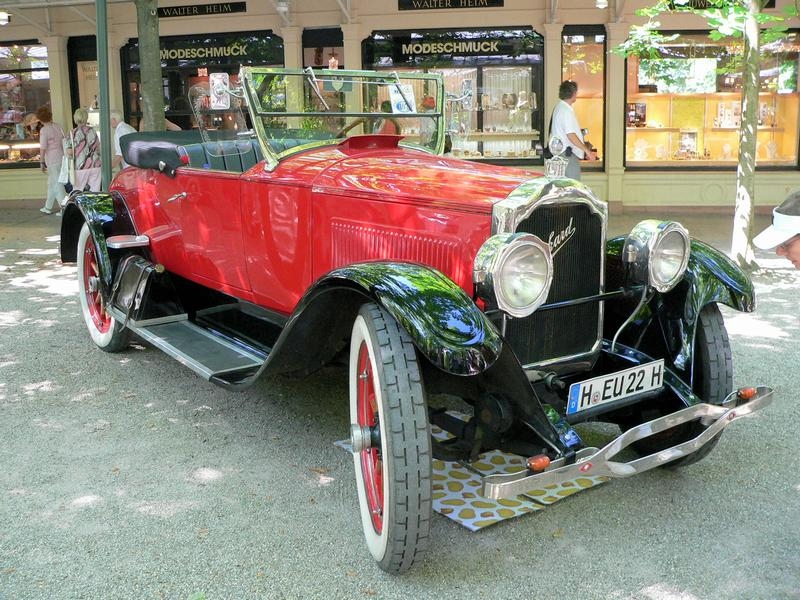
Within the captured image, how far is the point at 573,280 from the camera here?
325 cm

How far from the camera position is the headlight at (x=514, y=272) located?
2762mm

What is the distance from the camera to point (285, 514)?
10.5 ft

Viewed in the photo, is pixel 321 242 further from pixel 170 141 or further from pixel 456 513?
pixel 170 141

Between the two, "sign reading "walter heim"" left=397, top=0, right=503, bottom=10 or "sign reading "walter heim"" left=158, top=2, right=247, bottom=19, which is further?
"sign reading "walter heim"" left=158, top=2, right=247, bottom=19

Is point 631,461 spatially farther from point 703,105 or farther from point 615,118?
point 703,105

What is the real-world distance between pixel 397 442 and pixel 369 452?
1.37 feet

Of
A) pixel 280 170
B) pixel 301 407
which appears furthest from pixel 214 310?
pixel 280 170

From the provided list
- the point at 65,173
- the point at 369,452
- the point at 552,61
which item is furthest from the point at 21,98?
the point at 369,452

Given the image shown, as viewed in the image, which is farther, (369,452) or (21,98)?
(21,98)

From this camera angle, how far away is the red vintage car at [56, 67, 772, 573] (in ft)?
8.86

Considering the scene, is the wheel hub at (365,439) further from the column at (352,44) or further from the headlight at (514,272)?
the column at (352,44)

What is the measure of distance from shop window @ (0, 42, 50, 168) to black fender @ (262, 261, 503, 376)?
1154 cm

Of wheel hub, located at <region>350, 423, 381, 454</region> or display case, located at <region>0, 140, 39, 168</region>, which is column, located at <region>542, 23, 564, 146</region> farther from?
wheel hub, located at <region>350, 423, 381, 454</region>

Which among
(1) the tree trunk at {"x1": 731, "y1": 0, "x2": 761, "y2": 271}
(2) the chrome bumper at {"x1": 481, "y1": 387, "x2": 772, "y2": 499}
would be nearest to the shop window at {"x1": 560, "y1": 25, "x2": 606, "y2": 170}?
(1) the tree trunk at {"x1": 731, "y1": 0, "x2": 761, "y2": 271}
